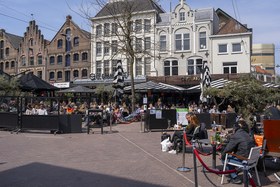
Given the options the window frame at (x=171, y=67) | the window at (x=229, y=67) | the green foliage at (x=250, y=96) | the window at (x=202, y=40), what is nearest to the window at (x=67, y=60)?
the window frame at (x=171, y=67)

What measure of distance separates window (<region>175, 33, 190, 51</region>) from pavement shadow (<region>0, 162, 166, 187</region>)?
100 ft

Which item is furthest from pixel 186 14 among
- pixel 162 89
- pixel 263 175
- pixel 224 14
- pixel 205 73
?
pixel 263 175

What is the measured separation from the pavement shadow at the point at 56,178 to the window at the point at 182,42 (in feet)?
100

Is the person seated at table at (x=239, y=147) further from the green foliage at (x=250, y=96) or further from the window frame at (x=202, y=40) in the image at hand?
the window frame at (x=202, y=40)

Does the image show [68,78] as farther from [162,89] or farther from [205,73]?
[205,73]

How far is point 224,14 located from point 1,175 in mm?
37925

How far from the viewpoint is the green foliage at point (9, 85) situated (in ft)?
64.7

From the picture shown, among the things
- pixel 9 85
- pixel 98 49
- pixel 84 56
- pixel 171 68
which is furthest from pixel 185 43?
pixel 9 85

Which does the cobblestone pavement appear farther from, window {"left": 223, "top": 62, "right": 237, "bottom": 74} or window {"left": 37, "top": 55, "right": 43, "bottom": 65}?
window {"left": 37, "top": 55, "right": 43, "bottom": 65}

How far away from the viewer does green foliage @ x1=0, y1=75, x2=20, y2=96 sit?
776 inches

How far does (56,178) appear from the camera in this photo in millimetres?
6602

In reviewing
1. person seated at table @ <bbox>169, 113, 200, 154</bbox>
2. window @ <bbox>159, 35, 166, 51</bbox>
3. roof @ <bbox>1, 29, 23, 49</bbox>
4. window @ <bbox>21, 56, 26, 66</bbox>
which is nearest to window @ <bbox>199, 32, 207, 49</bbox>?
window @ <bbox>159, 35, 166, 51</bbox>

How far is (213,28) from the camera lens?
36.5 meters

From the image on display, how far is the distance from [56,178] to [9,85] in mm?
15213
